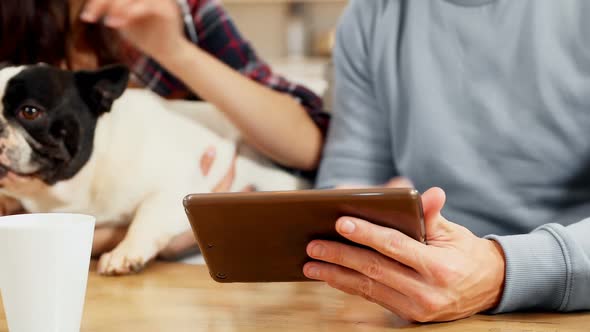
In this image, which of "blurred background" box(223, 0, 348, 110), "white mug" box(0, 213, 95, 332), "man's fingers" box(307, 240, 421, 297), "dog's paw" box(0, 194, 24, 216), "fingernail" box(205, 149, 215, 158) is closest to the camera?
"white mug" box(0, 213, 95, 332)

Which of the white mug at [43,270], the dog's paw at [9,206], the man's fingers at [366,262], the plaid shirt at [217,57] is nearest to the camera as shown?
the white mug at [43,270]

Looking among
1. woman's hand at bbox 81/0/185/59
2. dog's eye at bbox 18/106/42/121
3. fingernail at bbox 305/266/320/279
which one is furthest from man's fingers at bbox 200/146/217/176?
fingernail at bbox 305/266/320/279

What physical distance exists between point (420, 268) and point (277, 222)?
134 mm

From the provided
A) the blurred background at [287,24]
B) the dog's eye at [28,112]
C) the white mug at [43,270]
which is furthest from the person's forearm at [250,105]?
the blurred background at [287,24]

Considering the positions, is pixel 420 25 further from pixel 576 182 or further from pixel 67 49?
pixel 67 49

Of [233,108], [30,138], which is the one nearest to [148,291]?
[30,138]

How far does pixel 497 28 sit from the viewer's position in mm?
1019

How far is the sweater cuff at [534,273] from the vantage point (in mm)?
657

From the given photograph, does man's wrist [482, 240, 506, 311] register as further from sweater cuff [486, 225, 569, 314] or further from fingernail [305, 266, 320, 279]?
fingernail [305, 266, 320, 279]

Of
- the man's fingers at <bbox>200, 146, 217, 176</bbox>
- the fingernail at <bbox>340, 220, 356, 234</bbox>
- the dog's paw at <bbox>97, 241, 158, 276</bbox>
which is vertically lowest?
the dog's paw at <bbox>97, 241, 158, 276</bbox>

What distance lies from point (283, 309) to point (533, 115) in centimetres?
50

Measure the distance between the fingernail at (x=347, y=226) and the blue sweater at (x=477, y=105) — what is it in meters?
0.43

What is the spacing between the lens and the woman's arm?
38.9 inches

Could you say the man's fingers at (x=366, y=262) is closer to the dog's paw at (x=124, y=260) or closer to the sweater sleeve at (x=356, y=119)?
the dog's paw at (x=124, y=260)
